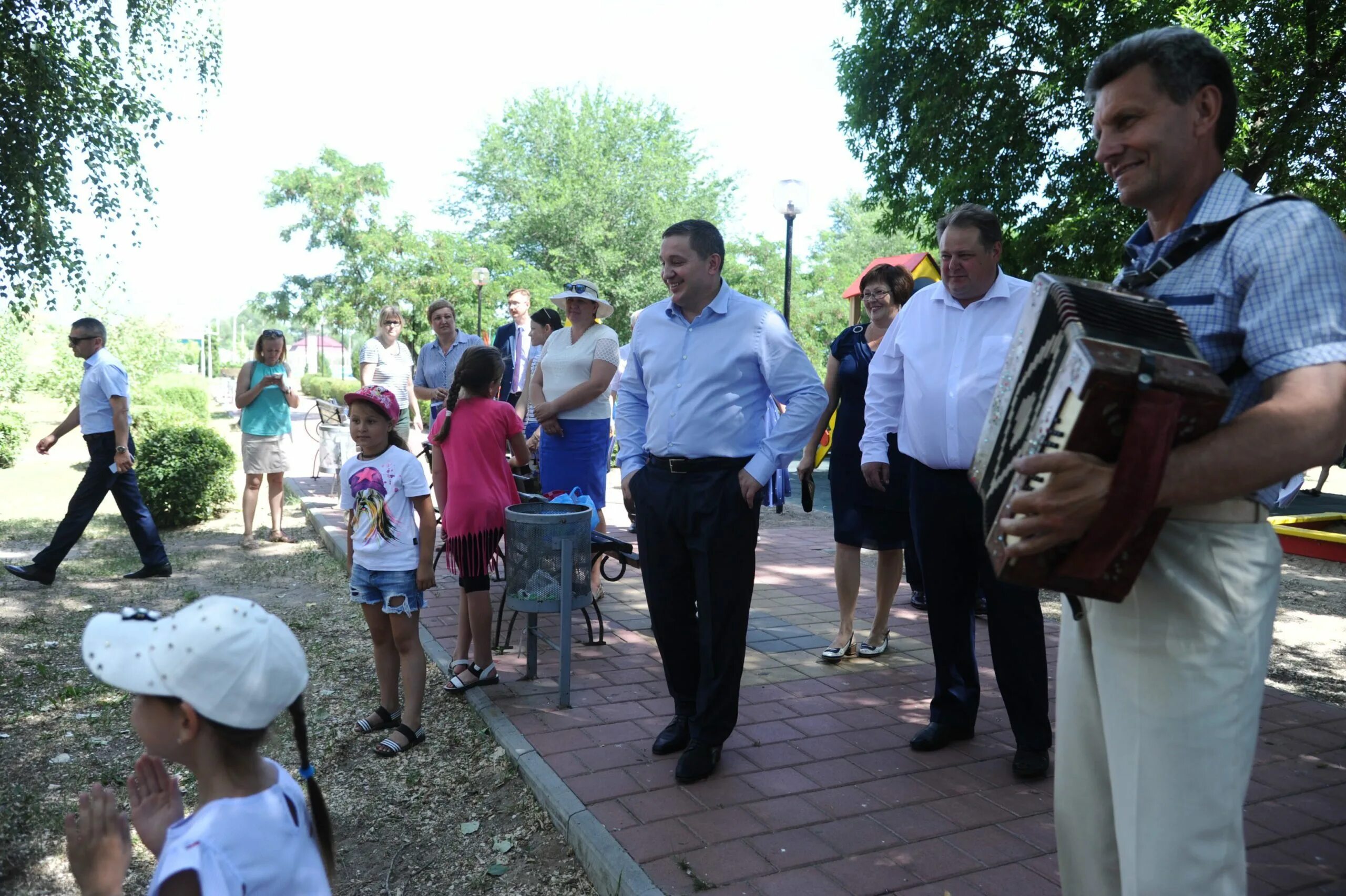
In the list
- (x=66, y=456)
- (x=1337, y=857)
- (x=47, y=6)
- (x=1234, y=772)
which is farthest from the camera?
(x=66, y=456)

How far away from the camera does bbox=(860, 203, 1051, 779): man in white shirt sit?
13.2ft

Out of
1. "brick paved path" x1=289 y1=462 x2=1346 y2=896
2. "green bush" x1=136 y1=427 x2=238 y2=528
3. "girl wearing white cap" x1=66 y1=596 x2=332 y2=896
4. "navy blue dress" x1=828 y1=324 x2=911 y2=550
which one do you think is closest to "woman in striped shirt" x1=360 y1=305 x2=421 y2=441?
"green bush" x1=136 y1=427 x2=238 y2=528

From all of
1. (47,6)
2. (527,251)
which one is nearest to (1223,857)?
(47,6)

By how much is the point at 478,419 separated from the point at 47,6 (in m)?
5.73

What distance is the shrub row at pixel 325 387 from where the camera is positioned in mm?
39625

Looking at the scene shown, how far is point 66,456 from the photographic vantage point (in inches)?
759

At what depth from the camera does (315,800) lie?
2221 millimetres

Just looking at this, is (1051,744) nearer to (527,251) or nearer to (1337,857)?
(1337,857)

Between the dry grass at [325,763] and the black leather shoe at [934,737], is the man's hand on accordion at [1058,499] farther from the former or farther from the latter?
the black leather shoe at [934,737]

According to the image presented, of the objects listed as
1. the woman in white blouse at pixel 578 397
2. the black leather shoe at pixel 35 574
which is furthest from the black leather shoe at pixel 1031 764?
the black leather shoe at pixel 35 574

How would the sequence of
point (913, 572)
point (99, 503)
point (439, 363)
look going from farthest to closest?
point (439, 363) → point (99, 503) → point (913, 572)

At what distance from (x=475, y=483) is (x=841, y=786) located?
2.44 metres

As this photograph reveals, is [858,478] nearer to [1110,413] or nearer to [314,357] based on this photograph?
[1110,413]

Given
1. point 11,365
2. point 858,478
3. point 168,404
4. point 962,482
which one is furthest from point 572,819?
point 168,404
